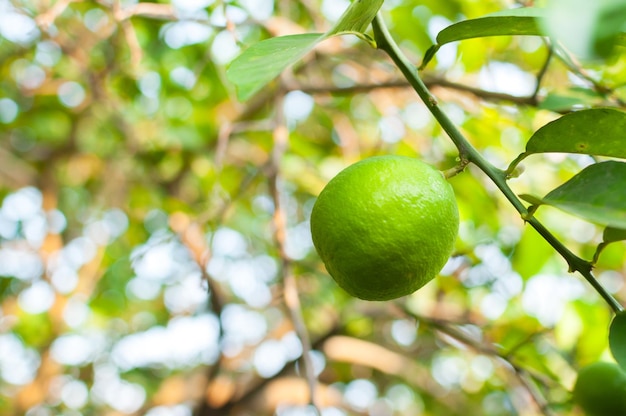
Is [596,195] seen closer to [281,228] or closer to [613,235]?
[613,235]

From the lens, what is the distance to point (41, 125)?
8.78ft

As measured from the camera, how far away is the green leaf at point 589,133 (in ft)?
2.01

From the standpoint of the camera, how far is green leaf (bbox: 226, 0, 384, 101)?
0.49 metres

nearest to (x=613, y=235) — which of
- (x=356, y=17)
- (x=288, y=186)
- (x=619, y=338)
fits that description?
(x=619, y=338)

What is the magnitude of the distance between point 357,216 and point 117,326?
3068 millimetres

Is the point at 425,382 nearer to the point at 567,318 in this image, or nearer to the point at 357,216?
the point at 567,318

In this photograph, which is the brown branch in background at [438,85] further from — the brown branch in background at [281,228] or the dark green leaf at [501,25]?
the dark green leaf at [501,25]

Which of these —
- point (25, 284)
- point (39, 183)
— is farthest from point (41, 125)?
point (25, 284)

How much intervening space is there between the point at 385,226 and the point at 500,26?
224 mm

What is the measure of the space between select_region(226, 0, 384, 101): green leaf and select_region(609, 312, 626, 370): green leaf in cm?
38

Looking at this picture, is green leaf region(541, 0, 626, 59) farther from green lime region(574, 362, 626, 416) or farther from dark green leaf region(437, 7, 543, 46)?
green lime region(574, 362, 626, 416)

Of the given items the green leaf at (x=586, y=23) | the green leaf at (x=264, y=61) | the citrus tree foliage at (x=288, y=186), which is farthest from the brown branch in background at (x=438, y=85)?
the green leaf at (x=586, y=23)

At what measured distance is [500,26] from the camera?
0.61 meters

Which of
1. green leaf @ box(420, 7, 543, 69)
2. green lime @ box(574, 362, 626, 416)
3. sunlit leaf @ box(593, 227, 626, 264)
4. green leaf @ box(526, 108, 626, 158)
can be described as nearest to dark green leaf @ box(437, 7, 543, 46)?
green leaf @ box(420, 7, 543, 69)
